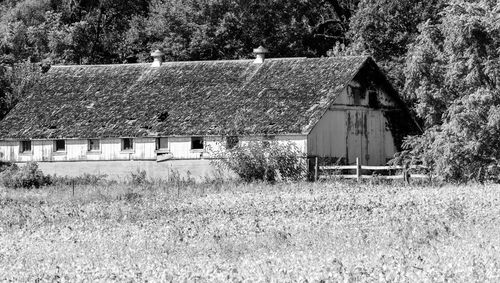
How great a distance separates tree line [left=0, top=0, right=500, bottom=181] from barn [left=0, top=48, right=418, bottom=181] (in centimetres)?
340

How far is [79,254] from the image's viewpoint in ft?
58.3

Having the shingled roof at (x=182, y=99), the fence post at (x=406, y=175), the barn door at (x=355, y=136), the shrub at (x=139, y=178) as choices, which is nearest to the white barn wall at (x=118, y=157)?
the shingled roof at (x=182, y=99)

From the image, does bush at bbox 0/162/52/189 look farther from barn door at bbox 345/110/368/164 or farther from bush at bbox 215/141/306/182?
barn door at bbox 345/110/368/164

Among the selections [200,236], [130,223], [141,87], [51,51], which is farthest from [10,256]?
[51,51]

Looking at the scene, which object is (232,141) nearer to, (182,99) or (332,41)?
(182,99)

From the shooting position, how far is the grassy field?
1374 cm

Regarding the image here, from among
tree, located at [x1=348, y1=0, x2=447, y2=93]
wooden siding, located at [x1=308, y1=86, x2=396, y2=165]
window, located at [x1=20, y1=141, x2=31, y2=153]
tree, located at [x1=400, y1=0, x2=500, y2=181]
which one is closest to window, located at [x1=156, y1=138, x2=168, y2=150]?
window, located at [x1=20, y1=141, x2=31, y2=153]

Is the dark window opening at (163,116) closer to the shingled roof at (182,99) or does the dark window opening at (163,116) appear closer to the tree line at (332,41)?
the shingled roof at (182,99)

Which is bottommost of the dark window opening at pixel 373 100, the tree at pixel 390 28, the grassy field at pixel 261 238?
the grassy field at pixel 261 238

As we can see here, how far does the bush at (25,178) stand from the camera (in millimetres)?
46656

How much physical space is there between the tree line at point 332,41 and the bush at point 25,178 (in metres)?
15.9

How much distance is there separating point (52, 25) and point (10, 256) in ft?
194

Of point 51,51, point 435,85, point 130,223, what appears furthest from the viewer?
point 51,51

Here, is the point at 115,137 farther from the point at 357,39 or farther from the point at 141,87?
the point at 357,39
